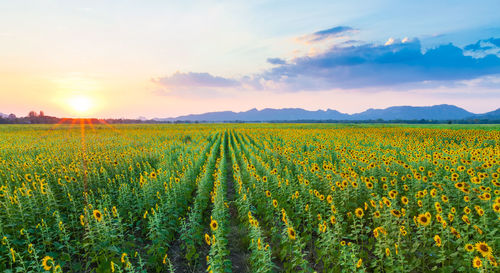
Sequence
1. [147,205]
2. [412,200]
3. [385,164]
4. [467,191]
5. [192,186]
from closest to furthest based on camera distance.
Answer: [467,191], [412,200], [147,205], [385,164], [192,186]

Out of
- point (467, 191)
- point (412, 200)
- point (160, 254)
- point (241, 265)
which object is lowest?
point (241, 265)

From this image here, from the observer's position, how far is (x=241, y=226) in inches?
253

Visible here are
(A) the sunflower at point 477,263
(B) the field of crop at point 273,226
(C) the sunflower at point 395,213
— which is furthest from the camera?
(C) the sunflower at point 395,213

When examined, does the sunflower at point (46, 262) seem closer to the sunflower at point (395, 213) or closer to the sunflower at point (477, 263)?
the sunflower at point (395, 213)

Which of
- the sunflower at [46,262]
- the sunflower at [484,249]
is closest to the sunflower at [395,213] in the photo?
the sunflower at [484,249]

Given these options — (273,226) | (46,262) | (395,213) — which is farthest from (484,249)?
(46,262)

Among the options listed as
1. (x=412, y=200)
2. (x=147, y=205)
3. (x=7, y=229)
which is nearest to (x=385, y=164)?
(x=412, y=200)

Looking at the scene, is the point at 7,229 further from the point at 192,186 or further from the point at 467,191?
the point at 467,191

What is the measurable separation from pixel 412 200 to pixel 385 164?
2.63 m

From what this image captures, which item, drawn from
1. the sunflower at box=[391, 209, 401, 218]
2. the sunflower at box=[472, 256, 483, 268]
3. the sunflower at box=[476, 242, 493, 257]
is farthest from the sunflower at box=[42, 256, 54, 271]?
the sunflower at box=[476, 242, 493, 257]

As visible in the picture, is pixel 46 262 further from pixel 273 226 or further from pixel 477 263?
pixel 477 263

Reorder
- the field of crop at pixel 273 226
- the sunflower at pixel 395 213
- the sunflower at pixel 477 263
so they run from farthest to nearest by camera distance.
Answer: the sunflower at pixel 395 213, the field of crop at pixel 273 226, the sunflower at pixel 477 263

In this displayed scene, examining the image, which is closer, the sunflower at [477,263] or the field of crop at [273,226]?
the sunflower at [477,263]

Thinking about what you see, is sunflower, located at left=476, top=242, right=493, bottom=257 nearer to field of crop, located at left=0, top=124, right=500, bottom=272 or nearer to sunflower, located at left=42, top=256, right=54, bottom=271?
field of crop, located at left=0, top=124, right=500, bottom=272
